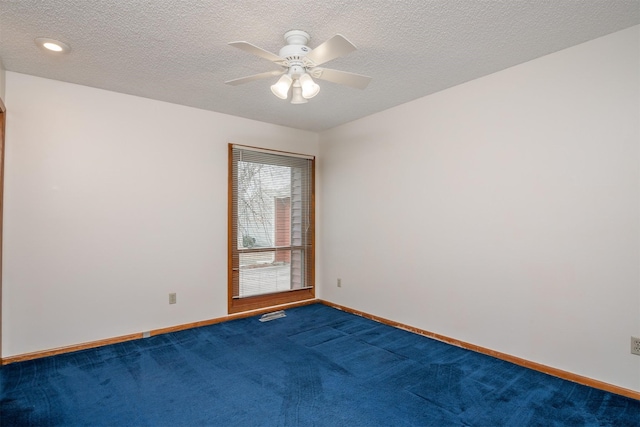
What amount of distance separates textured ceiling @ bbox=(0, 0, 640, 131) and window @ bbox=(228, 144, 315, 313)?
1293 millimetres

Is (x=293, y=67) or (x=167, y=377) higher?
(x=293, y=67)

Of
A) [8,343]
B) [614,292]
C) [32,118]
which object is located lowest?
[8,343]

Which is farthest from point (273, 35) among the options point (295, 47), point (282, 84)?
point (282, 84)

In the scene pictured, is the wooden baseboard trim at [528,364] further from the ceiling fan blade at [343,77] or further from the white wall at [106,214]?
the ceiling fan blade at [343,77]

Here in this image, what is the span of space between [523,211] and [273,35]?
2411mm

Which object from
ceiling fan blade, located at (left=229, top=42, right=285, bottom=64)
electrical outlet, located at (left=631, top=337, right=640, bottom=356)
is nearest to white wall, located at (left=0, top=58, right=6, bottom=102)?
ceiling fan blade, located at (left=229, top=42, right=285, bottom=64)

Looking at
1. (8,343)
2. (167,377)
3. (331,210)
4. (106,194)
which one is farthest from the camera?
(331,210)

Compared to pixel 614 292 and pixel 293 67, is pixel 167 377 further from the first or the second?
pixel 614 292

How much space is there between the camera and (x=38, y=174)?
3.03 metres

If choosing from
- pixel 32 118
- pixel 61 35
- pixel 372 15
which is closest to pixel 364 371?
pixel 372 15

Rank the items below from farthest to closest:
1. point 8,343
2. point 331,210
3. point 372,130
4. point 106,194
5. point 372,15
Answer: point 331,210 → point 372,130 → point 106,194 → point 8,343 → point 372,15

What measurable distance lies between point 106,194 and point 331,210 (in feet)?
9.00

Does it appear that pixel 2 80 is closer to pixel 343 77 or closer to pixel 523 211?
pixel 343 77

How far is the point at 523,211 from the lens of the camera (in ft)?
9.17
